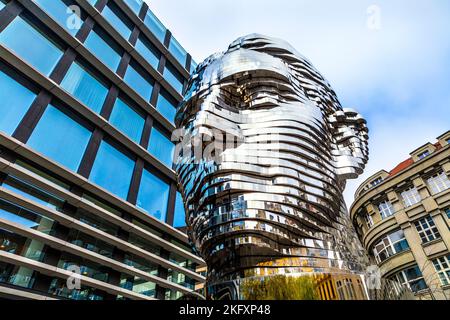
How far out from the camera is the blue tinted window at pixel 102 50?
47.6ft

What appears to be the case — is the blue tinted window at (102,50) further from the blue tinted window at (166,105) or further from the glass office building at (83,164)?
the blue tinted window at (166,105)

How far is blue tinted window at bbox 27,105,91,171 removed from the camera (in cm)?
1037

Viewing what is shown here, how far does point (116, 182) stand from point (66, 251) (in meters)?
3.57

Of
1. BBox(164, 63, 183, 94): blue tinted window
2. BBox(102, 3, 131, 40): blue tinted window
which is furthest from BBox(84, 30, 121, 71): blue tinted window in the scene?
BBox(164, 63, 183, 94): blue tinted window

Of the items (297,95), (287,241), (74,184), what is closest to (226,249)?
(287,241)

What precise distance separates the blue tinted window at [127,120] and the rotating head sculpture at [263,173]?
11425mm

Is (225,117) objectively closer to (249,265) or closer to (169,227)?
(249,265)

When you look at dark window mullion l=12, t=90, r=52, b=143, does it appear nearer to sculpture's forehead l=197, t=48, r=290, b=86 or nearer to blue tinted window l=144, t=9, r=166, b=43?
sculpture's forehead l=197, t=48, r=290, b=86

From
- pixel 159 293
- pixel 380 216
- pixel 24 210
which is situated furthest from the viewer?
pixel 380 216

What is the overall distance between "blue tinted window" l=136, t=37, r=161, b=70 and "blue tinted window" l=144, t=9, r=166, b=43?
118 cm

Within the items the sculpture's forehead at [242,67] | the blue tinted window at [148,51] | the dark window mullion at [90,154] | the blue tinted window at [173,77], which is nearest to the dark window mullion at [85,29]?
the blue tinted window at [148,51]

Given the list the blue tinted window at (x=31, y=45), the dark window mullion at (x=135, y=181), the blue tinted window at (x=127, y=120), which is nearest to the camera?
the blue tinted window at (x=31, y=45)

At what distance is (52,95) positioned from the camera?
11516 mm

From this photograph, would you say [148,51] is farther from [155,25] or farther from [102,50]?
[102,50]
